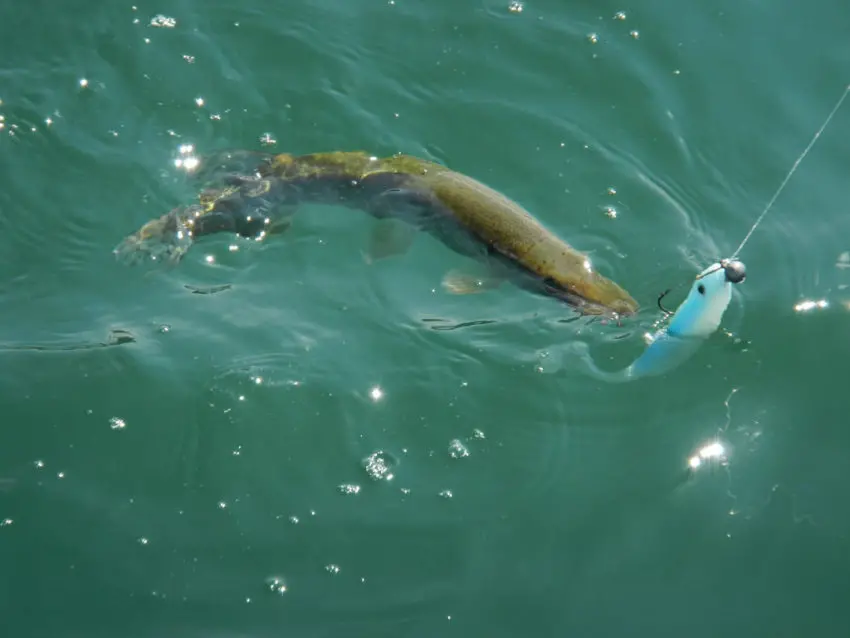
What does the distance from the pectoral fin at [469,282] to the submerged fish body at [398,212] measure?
11mm

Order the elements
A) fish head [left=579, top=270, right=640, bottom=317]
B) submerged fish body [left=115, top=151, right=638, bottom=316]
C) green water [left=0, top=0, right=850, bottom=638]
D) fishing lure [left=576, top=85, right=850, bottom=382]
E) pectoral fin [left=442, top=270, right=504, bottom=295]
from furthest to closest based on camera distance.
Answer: pectoral fin [left=442, top=270, right=504, bottom=295]
submerged fish body [left=115, top=151, right=638, bottom=316]
fish head [left=579, top=270, right=640, bottom=317]
green water [left=0, top=0, right=850, bottom=638]
fishing lure [left=576, top=85, right=850, bottom=382]

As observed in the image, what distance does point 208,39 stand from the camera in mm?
7590

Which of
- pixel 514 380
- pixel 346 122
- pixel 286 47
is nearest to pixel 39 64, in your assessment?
pixel 286 47

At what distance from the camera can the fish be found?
4.68 meters

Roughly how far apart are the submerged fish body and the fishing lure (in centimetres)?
35

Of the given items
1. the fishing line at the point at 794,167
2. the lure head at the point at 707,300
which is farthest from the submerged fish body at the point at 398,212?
the fishing line at the point at 794,167

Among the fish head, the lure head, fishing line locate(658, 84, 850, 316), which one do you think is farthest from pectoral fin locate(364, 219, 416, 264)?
the lure head

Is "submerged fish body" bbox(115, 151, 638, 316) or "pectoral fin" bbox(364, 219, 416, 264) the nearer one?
"submerged fish body" bbox(115, 151, 638, 316)

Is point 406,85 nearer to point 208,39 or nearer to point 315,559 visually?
point 208,39

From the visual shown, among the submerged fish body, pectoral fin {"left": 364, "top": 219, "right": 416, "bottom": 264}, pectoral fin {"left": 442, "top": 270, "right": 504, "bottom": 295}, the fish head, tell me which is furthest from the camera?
pectoral fin {"left": 364, "top": 219, "right": 416, "bottom": 264}

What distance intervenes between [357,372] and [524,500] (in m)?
1.40

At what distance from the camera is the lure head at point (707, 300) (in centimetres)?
454

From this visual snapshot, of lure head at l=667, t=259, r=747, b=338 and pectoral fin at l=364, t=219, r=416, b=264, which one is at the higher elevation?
pectoral fin at l=364, t=219, r=416, b=264

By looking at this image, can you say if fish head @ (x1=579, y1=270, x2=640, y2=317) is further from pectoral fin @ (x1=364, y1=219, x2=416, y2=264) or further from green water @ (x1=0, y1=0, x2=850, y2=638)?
pectoral fin @ (x1=364, y1=219, x2=416, y2=264)
